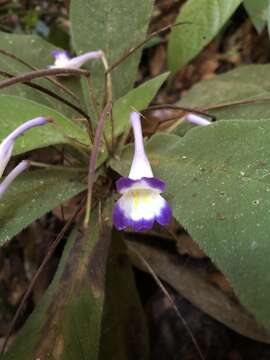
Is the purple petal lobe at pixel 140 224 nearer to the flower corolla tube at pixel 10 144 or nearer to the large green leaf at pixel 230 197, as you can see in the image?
the large green leaf at pixel 230 197

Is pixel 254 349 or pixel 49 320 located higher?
pixel 49 320

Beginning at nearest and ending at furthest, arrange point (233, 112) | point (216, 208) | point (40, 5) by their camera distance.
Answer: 1. point (216, 208)
2. point (233, 112)
3. point (40, 5)

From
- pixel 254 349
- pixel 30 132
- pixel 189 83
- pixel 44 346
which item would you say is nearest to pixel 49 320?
pixel 44 346

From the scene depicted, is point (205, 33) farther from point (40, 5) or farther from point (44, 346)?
point (40, 5)

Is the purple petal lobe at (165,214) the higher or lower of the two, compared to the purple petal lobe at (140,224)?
higher

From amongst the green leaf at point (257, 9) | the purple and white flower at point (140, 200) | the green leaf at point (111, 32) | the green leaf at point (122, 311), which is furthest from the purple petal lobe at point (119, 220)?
the green leaf at point (257, 9)

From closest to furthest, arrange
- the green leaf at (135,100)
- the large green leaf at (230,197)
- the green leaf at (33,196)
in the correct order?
the large green leaf at (230,197)
the green leaf at (33,196)
the green leaf at (135,100)

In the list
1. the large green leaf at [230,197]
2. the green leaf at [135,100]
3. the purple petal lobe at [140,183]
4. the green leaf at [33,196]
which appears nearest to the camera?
the large green leaf at [230,197]
